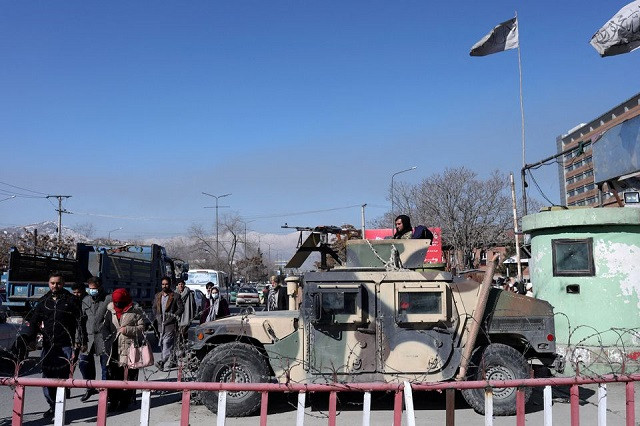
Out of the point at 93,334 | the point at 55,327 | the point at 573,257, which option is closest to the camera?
the point at 55,327

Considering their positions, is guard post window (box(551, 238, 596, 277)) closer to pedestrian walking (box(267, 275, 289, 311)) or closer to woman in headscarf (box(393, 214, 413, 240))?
woman in headscarf (box(393, 214, 413, 240))

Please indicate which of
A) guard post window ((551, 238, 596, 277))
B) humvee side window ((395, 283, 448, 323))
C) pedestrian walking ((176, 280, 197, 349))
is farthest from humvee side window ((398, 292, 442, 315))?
pedestrian walking ((176, 280, 197, 349))

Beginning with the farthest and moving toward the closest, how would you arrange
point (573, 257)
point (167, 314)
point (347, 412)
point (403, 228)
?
point (167, 314)
point (573, 257)
point (403, 228)
point (347, 412)

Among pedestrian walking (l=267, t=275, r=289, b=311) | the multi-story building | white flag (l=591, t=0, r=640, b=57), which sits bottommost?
pedestrian walking (l=267, t=275, r=289, b=311)

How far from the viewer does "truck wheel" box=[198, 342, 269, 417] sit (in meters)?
7.04

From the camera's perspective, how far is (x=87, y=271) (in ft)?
53.3

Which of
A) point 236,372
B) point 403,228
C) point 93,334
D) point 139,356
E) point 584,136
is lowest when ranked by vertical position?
point 236,372

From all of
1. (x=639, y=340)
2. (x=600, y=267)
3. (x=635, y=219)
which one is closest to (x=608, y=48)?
(x=635, y=219)

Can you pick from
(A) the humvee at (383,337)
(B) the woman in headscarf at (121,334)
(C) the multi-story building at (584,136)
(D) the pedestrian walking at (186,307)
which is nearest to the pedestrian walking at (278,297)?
(D) the pedestrian walking at (186,307)

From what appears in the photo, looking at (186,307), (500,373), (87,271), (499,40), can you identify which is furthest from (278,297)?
(499,40)

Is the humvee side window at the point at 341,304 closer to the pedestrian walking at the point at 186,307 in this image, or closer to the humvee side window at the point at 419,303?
the humvee side window at the point at 419,303

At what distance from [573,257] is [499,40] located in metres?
10.4

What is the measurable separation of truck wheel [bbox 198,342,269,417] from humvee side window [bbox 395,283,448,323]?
5.70 feet

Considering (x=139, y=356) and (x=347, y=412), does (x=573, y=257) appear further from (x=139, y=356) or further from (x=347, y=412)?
(x=139, y=356)
